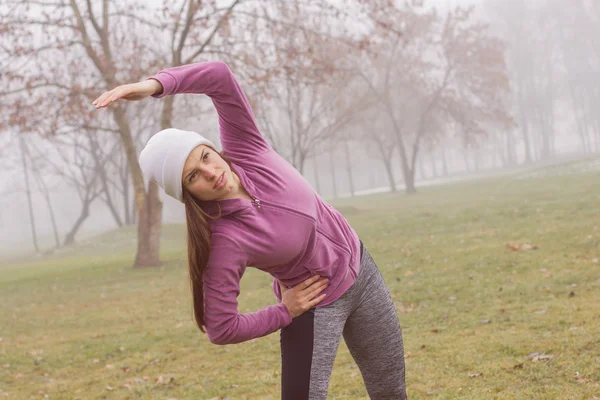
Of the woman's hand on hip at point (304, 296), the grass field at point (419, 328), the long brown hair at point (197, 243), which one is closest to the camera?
the long brown hair at point (197, 243)

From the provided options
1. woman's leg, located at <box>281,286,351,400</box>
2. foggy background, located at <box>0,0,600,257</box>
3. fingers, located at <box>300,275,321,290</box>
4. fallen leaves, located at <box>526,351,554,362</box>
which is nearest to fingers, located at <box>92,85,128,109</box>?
fingers, located at <box>300,275,321,290</box>

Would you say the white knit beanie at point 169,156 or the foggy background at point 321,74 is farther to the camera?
the foggy background at point 321,74

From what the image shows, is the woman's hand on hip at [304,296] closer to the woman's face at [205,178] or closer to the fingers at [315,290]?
the fingers at [315,290]

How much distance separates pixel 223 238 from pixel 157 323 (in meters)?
9.26

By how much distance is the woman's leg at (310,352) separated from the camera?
3301 mm

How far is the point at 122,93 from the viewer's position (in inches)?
110

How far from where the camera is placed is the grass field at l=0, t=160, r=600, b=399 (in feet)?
20.8

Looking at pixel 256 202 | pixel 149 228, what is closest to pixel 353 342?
pixel 256 202

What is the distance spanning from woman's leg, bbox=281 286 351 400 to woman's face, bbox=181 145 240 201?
840 mm

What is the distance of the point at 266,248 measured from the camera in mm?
3047

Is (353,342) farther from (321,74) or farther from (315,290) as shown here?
(321,74)

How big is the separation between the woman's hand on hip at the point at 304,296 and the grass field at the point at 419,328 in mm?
3086

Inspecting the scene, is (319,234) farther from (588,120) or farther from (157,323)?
(588,120)

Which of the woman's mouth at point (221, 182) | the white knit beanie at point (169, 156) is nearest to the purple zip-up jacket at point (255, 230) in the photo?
the woman's mouth at point (221, 182)
